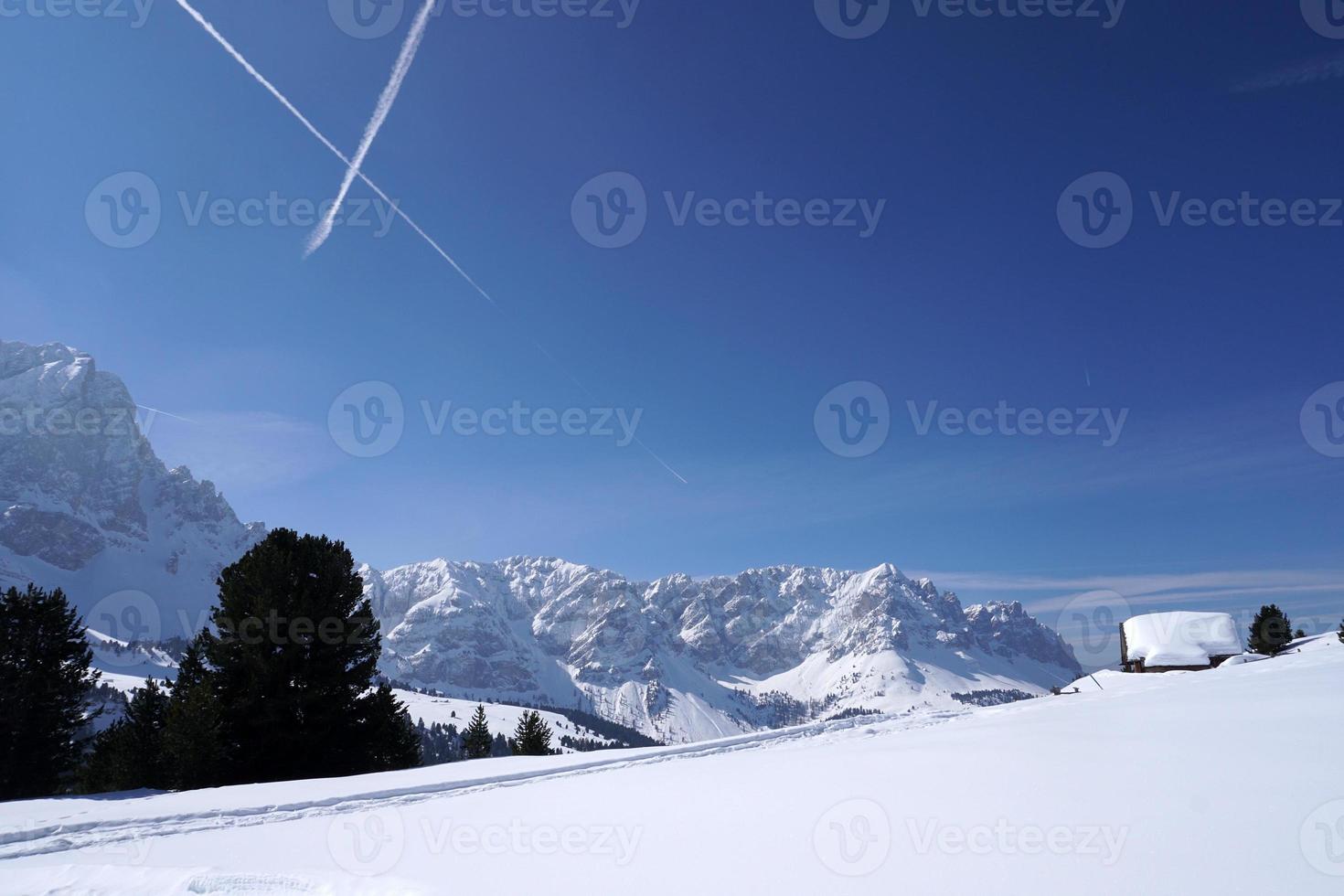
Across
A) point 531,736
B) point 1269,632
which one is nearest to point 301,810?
point 531,736

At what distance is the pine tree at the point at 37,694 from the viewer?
26.3m

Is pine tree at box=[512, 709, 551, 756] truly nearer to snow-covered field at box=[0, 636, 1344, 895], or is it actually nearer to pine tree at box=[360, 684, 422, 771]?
pine tree at box=[360, 684, 422, 771]

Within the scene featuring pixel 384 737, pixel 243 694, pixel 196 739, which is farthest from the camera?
pixel 384 737

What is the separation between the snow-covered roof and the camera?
32.3m

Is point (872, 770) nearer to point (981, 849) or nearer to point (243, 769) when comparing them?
point (981, 849)

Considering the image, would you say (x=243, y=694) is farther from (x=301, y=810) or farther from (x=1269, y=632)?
(x=1269, y=632)

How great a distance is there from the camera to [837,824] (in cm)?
636

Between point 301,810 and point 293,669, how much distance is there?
17625mm

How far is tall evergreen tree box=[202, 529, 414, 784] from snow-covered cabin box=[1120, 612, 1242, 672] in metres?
37.5

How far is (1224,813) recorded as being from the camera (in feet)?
16.1

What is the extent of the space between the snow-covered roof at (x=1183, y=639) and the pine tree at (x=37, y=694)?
52.2 metres

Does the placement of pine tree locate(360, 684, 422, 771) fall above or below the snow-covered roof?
below

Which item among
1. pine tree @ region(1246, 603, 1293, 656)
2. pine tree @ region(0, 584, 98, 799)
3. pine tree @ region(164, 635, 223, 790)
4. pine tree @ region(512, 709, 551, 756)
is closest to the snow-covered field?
pine tree @ region(164, 635, 223, 790)

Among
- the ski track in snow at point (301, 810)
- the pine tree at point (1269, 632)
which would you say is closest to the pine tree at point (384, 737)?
the ski track in snow at point (301, 810)
